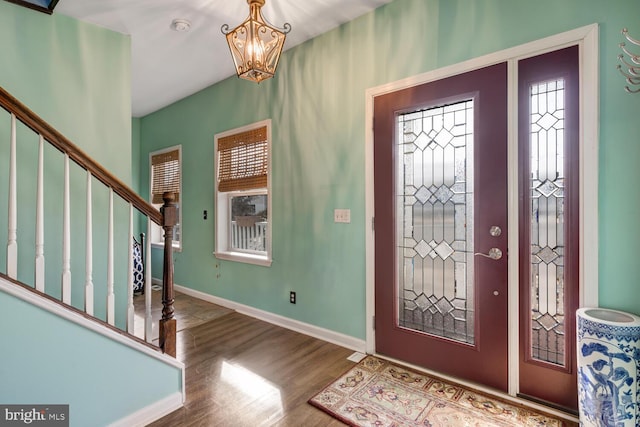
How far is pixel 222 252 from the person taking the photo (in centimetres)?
402

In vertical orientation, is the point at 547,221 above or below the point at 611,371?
above

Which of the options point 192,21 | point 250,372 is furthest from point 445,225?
point 192,21

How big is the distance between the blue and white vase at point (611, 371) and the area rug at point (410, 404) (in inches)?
12.8

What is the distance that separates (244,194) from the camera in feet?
13.0

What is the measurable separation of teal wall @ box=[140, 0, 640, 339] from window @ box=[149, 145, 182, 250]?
1.11 ft

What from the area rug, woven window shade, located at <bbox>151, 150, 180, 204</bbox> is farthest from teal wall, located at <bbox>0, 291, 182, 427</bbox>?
woven window shade, located at <bbox>151, 150, 180, 204</bbox>

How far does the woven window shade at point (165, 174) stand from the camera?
4.69 m

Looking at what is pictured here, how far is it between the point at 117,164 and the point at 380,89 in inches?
92.2

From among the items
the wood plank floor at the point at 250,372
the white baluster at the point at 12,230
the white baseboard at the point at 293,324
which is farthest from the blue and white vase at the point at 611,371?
the white baluster at the point at 12,230

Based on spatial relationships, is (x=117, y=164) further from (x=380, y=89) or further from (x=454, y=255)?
(x=454, y=255)

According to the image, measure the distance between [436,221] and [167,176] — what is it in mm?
4077

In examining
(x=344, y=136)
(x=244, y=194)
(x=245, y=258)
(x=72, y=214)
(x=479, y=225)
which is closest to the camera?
(x=479, y=225)

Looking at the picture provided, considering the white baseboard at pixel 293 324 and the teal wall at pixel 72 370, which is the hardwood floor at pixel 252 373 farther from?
the teal wall at pixel 72 370

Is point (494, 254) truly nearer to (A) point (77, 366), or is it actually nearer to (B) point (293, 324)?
(B) point (293, 324)
